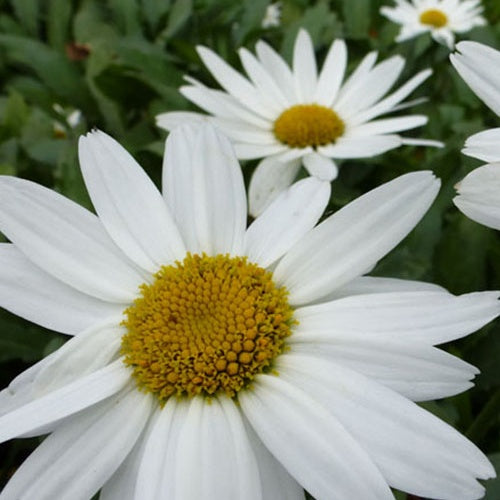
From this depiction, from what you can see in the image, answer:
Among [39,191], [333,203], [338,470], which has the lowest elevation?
[338,470]

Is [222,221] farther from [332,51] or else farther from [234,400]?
[332,51]

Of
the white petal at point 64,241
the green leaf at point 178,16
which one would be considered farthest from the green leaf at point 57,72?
the white petal at point 64,241

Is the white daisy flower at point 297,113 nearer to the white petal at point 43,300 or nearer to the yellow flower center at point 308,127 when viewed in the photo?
the yellow flower center at point 308,127

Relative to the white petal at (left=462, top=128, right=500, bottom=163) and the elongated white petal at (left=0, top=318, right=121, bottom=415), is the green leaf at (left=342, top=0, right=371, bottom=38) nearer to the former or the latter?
the white petal at (left=462, top=128, right=500, bottom=163)

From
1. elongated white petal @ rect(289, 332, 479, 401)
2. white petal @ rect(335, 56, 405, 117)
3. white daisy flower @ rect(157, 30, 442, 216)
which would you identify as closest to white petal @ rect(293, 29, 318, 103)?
white daisy flower @ rect(157, 30, 442, 216)

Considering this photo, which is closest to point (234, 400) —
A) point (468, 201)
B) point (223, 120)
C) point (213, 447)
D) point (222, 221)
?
point (213, 447)

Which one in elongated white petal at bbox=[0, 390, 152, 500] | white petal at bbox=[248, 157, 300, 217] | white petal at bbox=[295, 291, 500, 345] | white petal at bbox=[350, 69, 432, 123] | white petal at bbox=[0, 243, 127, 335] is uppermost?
white petal at bbox=[350, 69, 432, 123]
